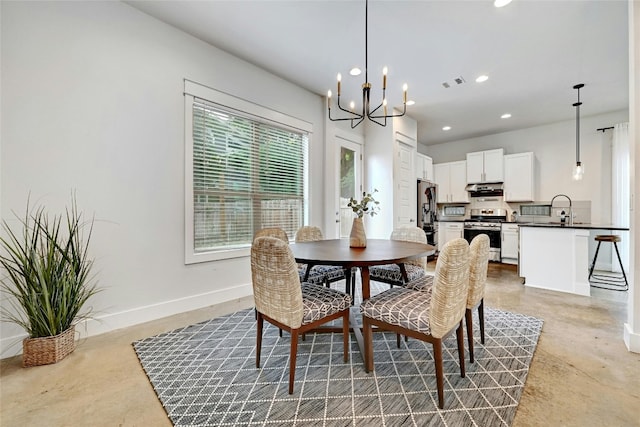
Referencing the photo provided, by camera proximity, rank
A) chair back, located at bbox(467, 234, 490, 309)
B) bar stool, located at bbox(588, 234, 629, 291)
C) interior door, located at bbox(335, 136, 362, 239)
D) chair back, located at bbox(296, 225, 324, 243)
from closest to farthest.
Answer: chair back, located at bbox(467, 234, 490, 309) → chair back, located at bbox(296, 225, 324, 243) → bar stool, located at bbox(588, 234, 629, 291) → interior door, located at bbox(335, 136, 362, 239)

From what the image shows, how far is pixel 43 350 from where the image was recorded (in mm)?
1840

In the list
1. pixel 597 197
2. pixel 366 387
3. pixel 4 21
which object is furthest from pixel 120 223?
pixel 597 197

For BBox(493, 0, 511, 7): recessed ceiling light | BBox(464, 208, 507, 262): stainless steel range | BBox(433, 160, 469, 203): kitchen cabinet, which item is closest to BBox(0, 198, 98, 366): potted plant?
BBox(493, 0, 511, 7): recessed ceiling light

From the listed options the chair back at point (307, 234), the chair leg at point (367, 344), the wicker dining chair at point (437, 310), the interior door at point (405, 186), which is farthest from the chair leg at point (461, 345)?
the interior door at point (405, 186)

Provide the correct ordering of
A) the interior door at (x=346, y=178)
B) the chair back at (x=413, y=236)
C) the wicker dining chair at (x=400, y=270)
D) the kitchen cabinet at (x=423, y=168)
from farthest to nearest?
the kitchen cabinet at (x=423, y=168), the interior door at (x=346, y=178), the chair back at (x=413, y=236), the wicker dining chair at (x=400, y=270)

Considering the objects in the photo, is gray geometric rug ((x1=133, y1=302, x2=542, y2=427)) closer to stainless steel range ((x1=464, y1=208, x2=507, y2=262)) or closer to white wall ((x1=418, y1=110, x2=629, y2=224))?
stainless steel range ((x1=464, y1=208, x2=507, y2=262))

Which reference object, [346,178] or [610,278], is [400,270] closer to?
[346,178]

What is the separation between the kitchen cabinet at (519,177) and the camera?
17.9 ft

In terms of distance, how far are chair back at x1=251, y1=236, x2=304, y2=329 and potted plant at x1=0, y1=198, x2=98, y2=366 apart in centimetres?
148

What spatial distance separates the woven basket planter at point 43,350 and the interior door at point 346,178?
11.3 ft

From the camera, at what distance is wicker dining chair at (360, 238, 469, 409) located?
140 cm

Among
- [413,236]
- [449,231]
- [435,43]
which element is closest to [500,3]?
[435,43]

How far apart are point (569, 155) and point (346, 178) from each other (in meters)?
4.39

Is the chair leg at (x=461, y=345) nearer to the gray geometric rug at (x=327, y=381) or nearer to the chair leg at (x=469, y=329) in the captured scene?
the gray geometric rug at (x=327, y=381)
